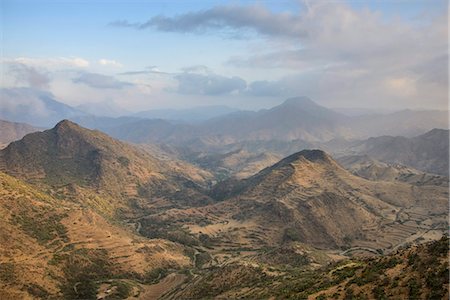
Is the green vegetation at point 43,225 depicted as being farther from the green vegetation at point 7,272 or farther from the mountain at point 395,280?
the mountain at point 395,280

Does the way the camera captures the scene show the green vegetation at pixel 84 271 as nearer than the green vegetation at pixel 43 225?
Yes

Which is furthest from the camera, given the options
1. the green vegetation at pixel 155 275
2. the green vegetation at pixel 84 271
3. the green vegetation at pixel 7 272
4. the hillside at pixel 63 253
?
the green vegetation at pixel 155 275

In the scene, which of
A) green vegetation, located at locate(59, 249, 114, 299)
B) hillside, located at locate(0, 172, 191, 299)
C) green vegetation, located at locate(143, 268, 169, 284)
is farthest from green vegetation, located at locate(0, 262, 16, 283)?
green vegetation, located at locate(143, 268, 169, 284)

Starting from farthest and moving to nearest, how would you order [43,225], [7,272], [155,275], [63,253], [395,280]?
[155,275] → [43,225] → [63,253] → [7,272] → [395,280]

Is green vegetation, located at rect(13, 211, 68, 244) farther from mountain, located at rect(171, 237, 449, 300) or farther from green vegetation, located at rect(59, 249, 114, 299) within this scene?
mountain, located at rect(171, 237, 449, 300)

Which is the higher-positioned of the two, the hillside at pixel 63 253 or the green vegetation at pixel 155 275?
the hillside at pixel 63 253

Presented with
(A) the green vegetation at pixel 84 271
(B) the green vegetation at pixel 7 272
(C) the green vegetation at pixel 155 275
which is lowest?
(C) the green vegetation at pixel 155 275

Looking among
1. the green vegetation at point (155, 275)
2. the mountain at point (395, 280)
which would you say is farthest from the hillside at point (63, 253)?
the mountain at point (395, 280)

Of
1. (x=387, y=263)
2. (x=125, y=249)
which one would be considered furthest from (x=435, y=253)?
(x=125, y=249)

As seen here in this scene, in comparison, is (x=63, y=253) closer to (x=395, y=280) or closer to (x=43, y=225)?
(x=43, y=225)

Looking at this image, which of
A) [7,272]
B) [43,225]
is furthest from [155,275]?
[7,272]

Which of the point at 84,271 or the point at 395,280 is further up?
the point at 395,280
